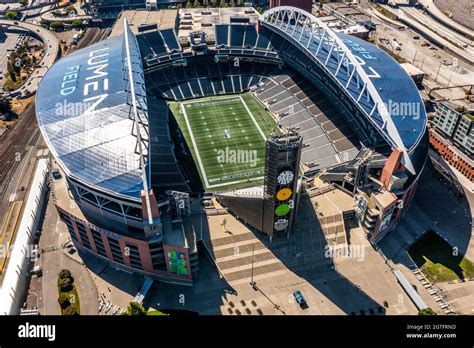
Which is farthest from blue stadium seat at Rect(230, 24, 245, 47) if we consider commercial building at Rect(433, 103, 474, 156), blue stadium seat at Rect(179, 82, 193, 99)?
commercial building at Rect(433, 103, 474, 156)

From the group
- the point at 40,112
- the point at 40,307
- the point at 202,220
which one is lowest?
the point at 40,307

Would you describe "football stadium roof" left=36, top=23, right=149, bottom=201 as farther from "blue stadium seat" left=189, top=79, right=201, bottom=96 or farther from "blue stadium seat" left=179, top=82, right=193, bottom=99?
"blue stadium seat" left=189, top=79, right=201, bottom=96

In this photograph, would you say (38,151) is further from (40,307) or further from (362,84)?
(362,84)

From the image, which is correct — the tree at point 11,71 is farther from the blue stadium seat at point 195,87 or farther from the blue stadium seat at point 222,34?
the blue stadium seat at point 222,34

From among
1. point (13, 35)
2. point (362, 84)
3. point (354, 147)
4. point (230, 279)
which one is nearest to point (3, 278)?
point (230, 279)

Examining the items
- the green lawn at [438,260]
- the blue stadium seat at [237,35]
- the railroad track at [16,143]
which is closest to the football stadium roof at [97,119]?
the railroad track at [16,143]

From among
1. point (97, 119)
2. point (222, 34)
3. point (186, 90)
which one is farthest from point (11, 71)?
point (97, 119)
